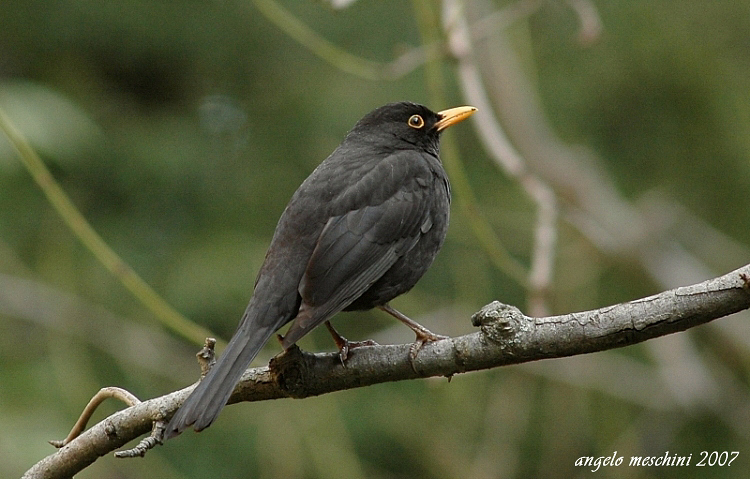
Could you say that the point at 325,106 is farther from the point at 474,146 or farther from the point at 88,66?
the point at 88,66

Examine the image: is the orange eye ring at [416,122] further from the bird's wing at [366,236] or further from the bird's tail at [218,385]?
the bird's tail at [218,385]

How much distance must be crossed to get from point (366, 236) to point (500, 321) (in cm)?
128

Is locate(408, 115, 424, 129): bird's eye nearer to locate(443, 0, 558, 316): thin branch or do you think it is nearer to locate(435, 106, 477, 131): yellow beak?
locate(435, 106, 477, 131): yellow beak

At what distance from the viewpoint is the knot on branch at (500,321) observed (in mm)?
3156

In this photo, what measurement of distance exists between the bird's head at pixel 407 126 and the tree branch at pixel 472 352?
182 centimetres

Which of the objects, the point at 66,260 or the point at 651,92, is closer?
the point at 66,260

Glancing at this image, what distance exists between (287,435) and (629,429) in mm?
2553

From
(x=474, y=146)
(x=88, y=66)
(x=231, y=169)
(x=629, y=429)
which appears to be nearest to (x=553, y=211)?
(x=629, y=429)

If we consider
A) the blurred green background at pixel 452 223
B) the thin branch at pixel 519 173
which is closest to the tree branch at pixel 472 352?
the thin branch at pixel 519 173

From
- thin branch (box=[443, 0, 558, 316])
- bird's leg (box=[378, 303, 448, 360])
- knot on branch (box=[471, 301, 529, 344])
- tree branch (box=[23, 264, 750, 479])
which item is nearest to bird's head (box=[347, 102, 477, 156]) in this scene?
thin branch (box=[443, 0, 558, 316])

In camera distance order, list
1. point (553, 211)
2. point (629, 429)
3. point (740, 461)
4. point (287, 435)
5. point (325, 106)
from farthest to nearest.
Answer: point (325, 106)
point (740, 461)
point (629, 429)
point (287, 435)
point (553, 211)

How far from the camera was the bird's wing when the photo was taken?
400cm

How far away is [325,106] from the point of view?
904 centimetres

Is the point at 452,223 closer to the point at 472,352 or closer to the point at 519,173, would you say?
the point at 519,173
